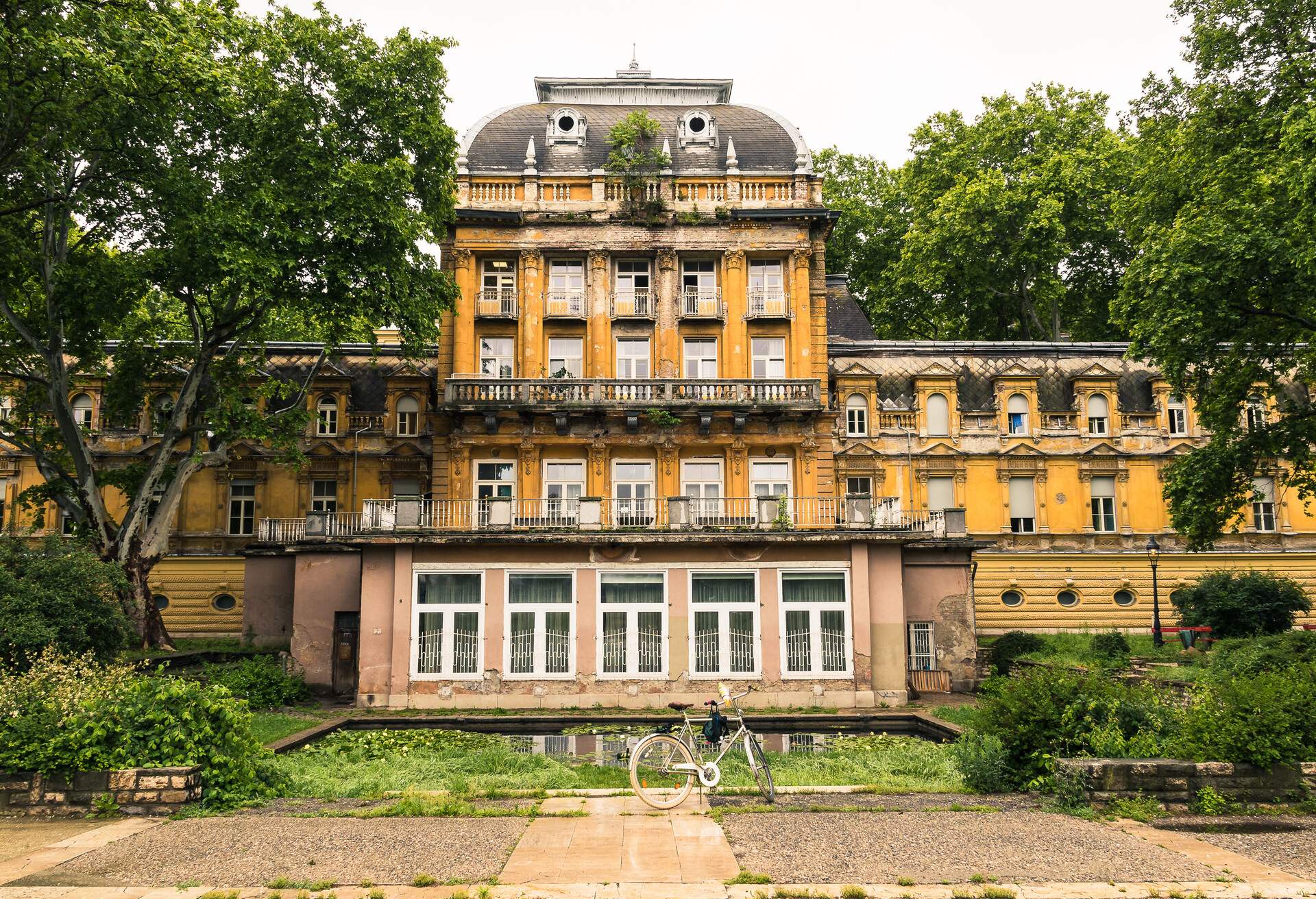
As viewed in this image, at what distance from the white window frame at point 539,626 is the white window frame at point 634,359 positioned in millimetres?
11525

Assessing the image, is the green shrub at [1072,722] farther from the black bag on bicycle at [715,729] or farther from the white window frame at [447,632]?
the white window frame at [447,632]

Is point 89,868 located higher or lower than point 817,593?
lower

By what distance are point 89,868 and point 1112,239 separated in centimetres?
4418

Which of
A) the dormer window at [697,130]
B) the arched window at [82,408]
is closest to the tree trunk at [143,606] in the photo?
the arched window at [82,408]

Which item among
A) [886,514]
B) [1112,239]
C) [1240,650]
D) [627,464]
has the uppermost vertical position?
[1112,239]

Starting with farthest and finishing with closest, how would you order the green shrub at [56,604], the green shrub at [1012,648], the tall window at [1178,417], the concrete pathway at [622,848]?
the tall window at [1178,417]
the green shrub at [1012,648]
the green shrub at [56,604]
the concrete pathway at [622,848]

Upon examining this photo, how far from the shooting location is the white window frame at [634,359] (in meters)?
34.1

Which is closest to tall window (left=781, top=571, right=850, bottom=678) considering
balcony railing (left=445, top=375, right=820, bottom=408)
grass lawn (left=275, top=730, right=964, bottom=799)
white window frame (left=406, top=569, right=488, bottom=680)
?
grass lawn (left=275, top=730, right=964, bottom=799)

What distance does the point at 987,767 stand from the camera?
1280 cm

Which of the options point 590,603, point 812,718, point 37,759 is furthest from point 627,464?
point 37,759

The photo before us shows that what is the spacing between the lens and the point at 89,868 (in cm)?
933

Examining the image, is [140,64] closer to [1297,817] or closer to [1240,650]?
[1297,817]

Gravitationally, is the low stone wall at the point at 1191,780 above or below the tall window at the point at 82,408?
below

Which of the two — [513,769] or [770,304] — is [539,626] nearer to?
[513,769]
